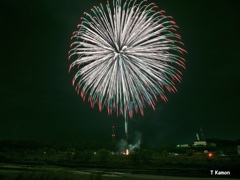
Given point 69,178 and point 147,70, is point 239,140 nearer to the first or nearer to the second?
point 147,70

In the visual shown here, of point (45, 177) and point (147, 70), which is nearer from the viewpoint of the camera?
point (45, 177)

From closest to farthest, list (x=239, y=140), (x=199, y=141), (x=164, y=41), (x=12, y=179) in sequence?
1. (x=12, y=179)
2. (x=164, y=41)
3. (x=239, y=140)
4. (x=199, y=141)

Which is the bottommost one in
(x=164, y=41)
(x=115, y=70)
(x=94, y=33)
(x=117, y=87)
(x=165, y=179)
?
(x=165, y=179)

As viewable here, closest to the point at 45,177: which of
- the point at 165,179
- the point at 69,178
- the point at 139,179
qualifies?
the point at 69,178

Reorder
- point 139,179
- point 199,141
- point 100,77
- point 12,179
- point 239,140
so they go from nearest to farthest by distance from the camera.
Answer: point 12,179, point 139,179, point 100,77, point 239,140, point 199,141

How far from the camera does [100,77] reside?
123ft

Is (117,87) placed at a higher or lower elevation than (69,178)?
higher

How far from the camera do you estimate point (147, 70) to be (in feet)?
120

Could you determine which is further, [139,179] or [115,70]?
[115,70]

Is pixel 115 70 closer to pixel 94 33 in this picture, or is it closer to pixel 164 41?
pixel 94 33

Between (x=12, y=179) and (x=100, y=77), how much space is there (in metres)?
20.8

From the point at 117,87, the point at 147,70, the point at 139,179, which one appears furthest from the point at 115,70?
the point at 139,179

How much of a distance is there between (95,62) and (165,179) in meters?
21.2

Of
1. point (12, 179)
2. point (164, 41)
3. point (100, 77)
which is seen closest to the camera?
point (12, 179)
